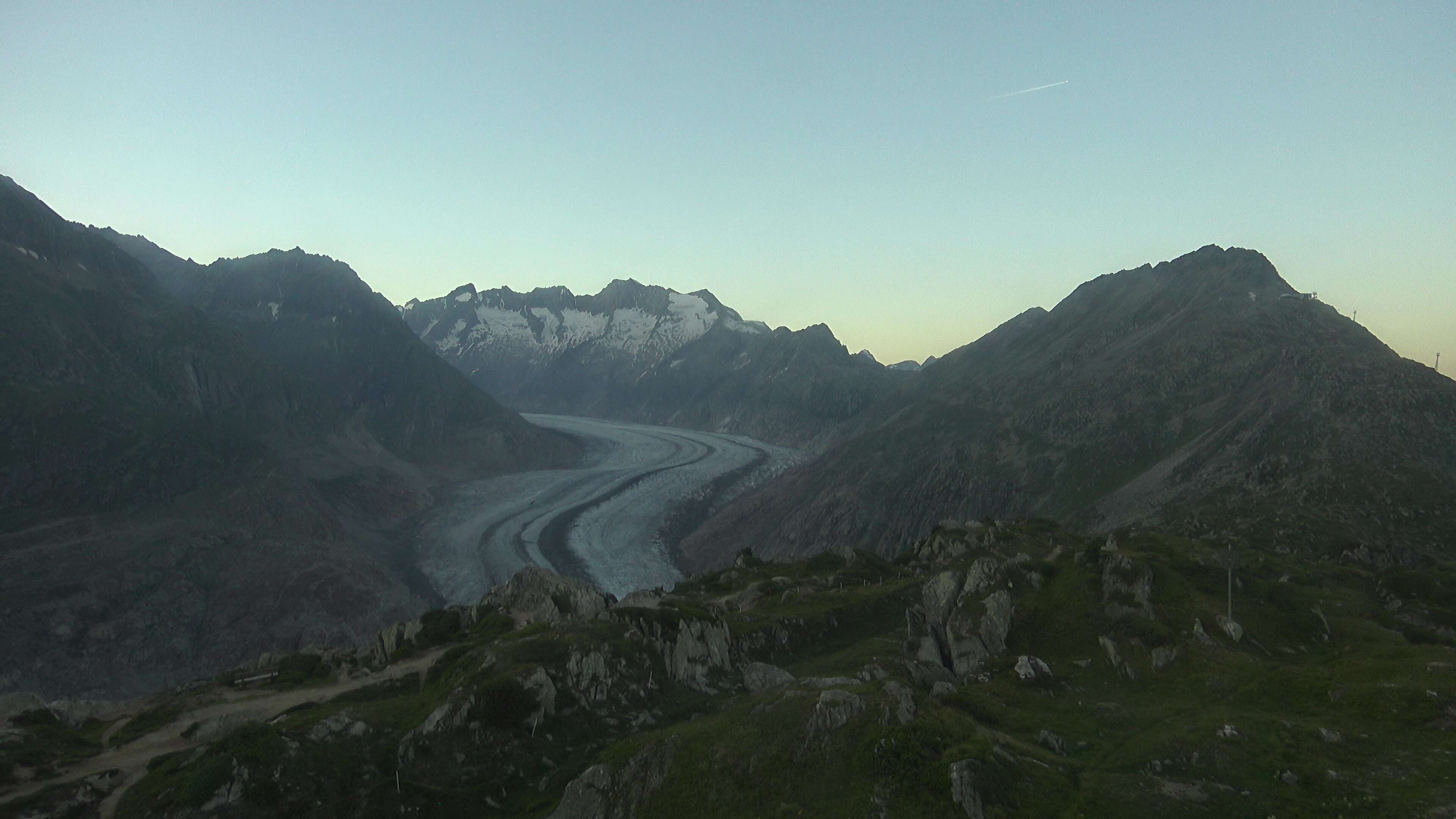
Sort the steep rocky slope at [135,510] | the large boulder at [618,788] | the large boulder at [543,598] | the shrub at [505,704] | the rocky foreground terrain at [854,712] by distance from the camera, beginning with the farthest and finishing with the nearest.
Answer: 1. the steep rocky slope at [135,510]
2. the large boulder at [543,598]
3. the shrub at [505,704]
4. the large boulder at [618,788]
5. the rocky foreground terrain at [854,712]

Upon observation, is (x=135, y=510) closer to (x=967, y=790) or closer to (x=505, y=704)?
(x=505, y=704)

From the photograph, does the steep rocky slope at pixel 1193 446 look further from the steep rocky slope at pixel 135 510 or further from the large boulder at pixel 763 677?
the steep rocky slope at pixel 135 510

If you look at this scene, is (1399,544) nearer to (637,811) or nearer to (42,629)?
(637,811)

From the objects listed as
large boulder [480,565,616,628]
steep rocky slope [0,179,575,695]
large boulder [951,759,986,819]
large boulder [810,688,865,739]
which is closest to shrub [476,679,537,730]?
large boulder [810,688,865,739]

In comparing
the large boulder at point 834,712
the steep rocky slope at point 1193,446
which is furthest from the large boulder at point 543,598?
the steep rocky slope at point 1193,446

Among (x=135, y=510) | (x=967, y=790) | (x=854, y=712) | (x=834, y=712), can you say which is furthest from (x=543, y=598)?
(x=135, y=510)

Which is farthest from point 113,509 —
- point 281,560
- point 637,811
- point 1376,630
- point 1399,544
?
point 1399,544

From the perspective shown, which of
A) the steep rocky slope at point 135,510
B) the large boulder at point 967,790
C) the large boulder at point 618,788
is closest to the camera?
the large boulder at point 967,790
